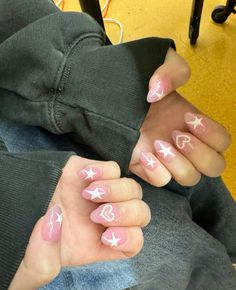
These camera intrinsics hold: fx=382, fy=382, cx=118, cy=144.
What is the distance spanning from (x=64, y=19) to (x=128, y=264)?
1.06 feet

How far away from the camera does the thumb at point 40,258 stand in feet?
1.22

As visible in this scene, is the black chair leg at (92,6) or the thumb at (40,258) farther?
the black chair leg at (92,6)

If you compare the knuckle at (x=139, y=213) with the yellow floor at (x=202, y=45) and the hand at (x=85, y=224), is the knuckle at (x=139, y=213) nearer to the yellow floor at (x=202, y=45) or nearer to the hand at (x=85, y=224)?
the hand at (x=85, y=224)

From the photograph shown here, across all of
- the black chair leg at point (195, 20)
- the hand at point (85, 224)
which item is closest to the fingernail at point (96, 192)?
the hand at point (85, 224)

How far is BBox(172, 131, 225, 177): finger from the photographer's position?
427 millimetres

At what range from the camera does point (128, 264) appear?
46 cm

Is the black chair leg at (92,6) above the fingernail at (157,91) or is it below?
below

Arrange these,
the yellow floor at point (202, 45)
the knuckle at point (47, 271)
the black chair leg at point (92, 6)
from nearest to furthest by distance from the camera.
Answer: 1. the knuckle at point (47, 271)
2. the black chair leg at point (92, 6)
3. the yellow floor at point (202, 45)

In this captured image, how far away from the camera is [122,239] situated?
39 cm

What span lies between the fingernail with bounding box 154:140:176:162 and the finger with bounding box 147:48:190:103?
0.17 feet

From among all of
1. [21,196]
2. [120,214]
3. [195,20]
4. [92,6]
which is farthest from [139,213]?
[195,20]

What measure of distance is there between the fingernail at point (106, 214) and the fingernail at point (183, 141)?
101 millimetres

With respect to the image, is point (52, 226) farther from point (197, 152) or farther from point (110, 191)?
point (197, 152)

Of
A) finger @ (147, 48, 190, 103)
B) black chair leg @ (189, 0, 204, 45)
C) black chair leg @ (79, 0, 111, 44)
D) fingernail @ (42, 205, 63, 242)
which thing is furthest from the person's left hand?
black chair leg @ (189, 0, 204, 45)
